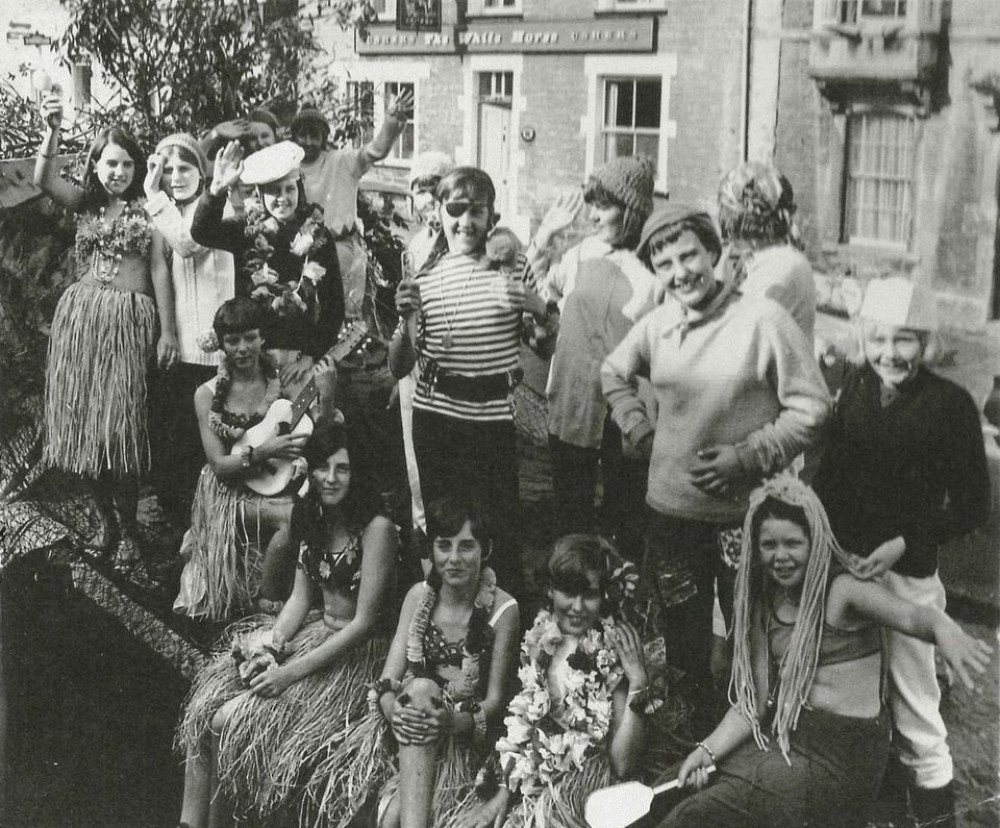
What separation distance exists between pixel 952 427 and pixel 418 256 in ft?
4.54

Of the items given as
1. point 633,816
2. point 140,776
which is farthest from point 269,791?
point 633,816

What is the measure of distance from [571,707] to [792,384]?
0.93 m

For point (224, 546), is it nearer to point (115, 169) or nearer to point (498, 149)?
point (115, 169)

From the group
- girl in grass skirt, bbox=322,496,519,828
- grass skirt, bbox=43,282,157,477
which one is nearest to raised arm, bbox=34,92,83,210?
grass skirt, bbox=43,282,157,477

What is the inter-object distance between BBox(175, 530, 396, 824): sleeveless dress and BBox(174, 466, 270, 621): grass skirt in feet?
0.64

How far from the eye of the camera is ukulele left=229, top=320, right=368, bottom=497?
3852 millimetres

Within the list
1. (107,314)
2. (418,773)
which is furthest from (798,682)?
(107,314)

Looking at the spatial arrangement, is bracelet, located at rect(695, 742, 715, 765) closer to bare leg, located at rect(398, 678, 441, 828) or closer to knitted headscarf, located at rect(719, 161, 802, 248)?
bare leg, located at rect(398, 678, 441, 828)

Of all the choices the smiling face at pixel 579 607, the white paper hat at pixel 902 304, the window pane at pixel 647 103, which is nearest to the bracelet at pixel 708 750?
the smiling face at pixel 579 607

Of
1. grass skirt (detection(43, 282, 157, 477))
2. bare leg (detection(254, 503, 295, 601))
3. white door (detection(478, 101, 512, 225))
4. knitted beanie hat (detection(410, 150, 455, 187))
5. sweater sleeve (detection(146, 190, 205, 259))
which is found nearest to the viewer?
white door (detection(478, 101, 512, 225))

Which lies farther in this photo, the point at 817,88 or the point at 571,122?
the point at 571,122

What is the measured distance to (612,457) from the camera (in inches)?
126

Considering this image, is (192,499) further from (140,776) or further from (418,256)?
(418,256)

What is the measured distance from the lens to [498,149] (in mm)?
3342
